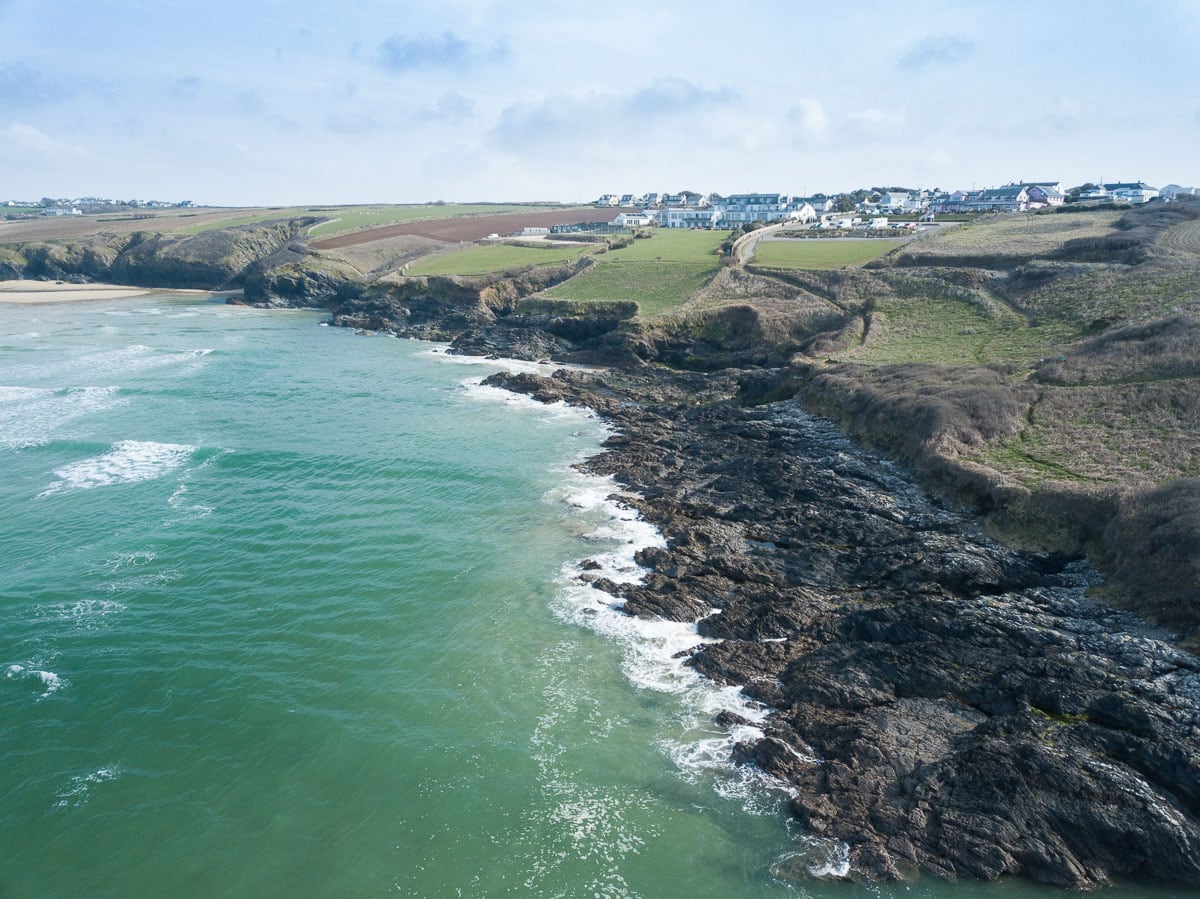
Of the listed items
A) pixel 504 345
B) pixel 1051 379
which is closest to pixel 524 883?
pixel 1051 379

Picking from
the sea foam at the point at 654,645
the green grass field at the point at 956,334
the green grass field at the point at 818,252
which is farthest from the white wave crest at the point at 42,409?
the green grass field at the point at 818,252

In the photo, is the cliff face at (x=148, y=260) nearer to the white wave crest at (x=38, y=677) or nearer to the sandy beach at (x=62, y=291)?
the sandy beach at (x=62, y=291)

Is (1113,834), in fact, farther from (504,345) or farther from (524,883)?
(504,345)

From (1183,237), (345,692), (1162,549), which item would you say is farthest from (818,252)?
(345,692)

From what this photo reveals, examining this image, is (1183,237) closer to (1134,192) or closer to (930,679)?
(930,679)

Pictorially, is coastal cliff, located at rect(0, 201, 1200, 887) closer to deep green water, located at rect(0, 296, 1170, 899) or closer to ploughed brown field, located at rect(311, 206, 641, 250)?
deep green water, located at rect(0, 296, 1170, 899)

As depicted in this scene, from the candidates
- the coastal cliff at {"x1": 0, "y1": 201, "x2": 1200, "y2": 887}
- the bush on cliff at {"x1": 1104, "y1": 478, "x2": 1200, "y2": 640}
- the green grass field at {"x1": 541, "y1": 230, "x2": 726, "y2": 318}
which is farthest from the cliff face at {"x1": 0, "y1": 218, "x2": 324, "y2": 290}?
the bush on cliff at {"x1": 1104, "y1": 478, "x2": 1200, "y2": 640}
